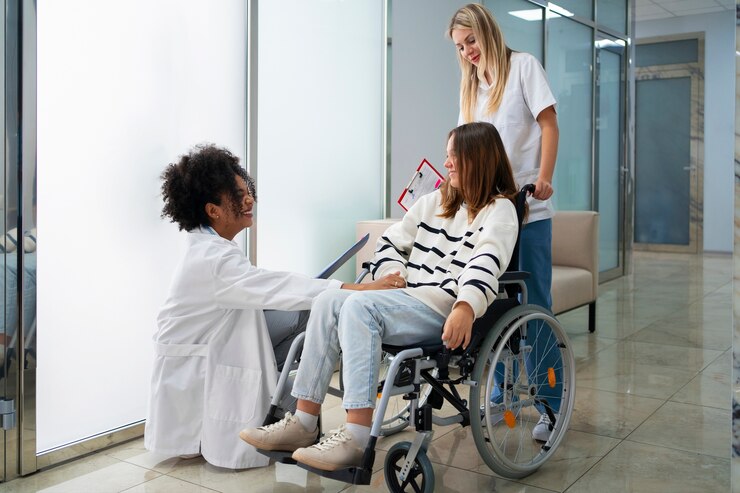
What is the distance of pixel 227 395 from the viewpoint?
201 cm

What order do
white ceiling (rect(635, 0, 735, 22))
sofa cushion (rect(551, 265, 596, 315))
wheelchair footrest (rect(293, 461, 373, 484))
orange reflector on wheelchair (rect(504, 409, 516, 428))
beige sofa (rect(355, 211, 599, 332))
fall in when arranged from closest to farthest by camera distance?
1. wheelchair footrest (rect(293, 461, 373, 484))
2. orange reflector on wheelchair (rect(504, 409, 516, 428))
3. sofa cushion (rect(551, 265, 596, 315))
4. beige sofa (rect(355, 211, 599, 332))
5. white ceiling (rect(635, 0, 735, 22))

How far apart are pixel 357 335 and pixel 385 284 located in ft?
0.93

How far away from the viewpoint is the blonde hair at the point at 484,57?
2205mm

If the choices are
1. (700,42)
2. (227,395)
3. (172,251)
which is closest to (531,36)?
(172,251)

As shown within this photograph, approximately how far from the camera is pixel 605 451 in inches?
84.9

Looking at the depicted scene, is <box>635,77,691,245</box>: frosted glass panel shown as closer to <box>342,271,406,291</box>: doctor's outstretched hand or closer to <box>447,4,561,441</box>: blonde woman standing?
<box>447,4,561,441</box>: blonde woman standing

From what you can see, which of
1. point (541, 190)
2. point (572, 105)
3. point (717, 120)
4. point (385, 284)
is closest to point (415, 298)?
point (385, 284)

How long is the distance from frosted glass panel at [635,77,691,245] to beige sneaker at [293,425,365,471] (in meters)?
7.98

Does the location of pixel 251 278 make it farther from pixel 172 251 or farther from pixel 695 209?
pixel 695 209

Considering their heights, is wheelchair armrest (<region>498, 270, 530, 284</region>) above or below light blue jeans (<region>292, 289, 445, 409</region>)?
above

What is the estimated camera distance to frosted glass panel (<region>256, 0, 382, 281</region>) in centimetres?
286

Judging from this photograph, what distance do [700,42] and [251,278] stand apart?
8024 millimetres

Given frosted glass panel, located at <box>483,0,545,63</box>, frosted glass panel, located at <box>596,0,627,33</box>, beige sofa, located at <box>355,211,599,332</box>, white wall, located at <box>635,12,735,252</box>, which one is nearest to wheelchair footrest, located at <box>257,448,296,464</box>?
beige sofa, located at <box>355,211,599,332</box>

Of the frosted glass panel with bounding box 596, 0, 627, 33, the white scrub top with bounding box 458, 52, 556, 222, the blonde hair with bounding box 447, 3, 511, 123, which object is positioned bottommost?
the white scrub top with bounding box 458, 52, 556, 222
